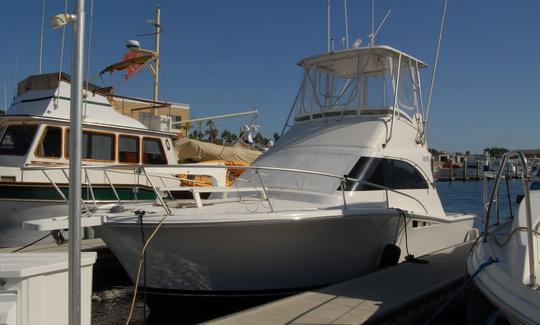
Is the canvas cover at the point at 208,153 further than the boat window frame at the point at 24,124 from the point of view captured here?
Yes

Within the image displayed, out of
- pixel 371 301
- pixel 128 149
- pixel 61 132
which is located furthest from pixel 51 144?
pixel 371 301

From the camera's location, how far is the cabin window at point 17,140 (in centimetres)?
1041

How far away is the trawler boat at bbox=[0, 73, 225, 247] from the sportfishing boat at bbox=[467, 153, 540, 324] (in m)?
4.64

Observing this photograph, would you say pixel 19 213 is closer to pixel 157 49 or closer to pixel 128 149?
pixel 128 149

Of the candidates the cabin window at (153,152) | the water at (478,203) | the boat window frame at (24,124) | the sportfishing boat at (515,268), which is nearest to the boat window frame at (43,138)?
the boat window frame at (24,124)

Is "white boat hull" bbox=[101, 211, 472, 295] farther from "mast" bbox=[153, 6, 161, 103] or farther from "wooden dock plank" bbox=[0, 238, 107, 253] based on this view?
"mast" bbox=[153, 6, 161, 103]

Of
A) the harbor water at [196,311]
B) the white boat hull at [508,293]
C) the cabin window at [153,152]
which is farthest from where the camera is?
the cabin window at [153,152]

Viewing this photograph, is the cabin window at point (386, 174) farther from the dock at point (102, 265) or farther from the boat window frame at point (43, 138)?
the boat window frame at point (43, 138)

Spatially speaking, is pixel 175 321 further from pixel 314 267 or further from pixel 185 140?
pixel 185 140

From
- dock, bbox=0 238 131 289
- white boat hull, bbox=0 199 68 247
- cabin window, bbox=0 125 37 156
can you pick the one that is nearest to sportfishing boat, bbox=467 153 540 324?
dock, bbox=0 238 131 289

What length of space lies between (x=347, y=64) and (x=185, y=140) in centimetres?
862

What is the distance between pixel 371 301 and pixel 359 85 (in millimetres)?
4446

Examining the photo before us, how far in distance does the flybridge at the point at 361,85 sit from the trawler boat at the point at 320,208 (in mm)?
21

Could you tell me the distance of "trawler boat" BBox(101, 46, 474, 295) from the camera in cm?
595
